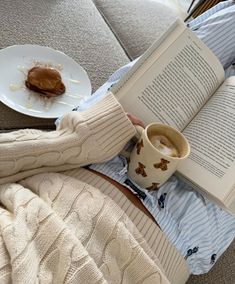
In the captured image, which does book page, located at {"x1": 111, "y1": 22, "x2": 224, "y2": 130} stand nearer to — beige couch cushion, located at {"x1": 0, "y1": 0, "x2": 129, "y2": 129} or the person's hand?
the person's hand

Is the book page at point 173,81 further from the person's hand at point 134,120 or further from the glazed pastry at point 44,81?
the glazed pastry at point 44,81

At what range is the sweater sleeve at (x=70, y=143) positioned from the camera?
733mm

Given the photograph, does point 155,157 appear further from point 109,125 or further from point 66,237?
point 66,237

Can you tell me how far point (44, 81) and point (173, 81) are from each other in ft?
1.05

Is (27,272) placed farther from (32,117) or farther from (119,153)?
(32,117)

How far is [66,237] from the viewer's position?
65 cm

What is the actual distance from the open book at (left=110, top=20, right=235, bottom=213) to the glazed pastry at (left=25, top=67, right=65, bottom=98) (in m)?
0.25

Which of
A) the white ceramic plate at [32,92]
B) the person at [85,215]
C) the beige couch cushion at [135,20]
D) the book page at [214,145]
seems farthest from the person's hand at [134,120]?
the beige couch cushion at [135,20]

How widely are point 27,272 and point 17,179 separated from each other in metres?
0.20

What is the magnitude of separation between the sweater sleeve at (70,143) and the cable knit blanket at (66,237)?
27mm

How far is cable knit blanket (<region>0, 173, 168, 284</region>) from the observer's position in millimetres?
624

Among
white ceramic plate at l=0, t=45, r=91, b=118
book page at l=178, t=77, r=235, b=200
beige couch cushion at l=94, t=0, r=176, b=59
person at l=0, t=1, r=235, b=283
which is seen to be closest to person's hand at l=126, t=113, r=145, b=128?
person at l=0, t=1, r=235, b=283

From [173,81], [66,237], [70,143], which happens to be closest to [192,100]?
[173,81]

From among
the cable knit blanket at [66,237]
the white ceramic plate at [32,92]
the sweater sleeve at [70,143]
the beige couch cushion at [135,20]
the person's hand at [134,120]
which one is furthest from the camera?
the beige couch cushion at [135,20]
